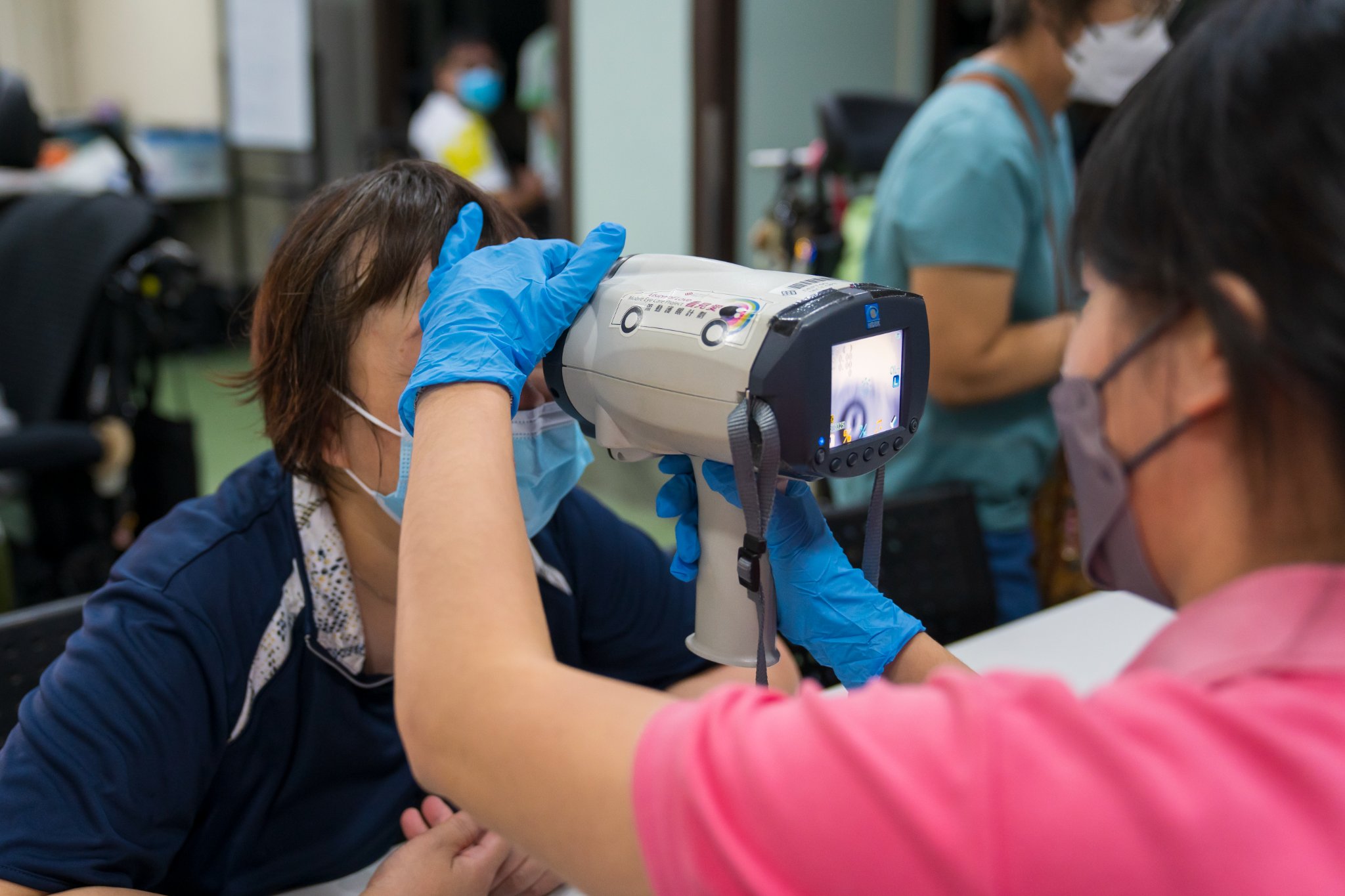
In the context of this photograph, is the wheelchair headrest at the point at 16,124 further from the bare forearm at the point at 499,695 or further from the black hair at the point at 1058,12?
the bare forearm at the point at 499,695

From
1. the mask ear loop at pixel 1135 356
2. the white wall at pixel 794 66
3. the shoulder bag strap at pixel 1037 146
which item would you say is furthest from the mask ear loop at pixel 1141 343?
the white wall at pixel 794 66

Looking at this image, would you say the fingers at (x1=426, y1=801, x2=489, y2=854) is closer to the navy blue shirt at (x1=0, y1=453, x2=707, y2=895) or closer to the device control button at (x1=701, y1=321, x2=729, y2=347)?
the navy blue shirt at (x1=0, y1=453, x2=707, y2=895)

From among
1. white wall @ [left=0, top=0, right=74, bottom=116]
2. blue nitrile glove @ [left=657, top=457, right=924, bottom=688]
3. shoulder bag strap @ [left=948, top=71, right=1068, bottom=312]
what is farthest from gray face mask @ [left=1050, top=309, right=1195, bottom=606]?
white wall @ [left=0, top=0, right=74, bottom=116]

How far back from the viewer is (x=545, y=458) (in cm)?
102

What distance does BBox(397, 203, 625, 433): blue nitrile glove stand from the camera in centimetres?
73

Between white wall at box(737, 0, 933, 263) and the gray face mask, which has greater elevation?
white wall at box(737, 0, 933, 263)

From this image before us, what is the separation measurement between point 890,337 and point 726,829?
37 cm

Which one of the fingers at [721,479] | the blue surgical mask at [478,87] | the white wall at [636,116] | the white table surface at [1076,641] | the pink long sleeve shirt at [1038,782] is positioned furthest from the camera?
the blue surgical mask at [478,87]

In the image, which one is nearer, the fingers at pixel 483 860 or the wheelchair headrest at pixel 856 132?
the fingers at pixel 483 860

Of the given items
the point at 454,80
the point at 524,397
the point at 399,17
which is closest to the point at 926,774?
the point at 524,397

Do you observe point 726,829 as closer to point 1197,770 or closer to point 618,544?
point 1197,770

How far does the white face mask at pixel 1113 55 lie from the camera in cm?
158

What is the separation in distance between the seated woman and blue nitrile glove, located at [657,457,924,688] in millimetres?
175

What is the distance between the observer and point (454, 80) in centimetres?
497
